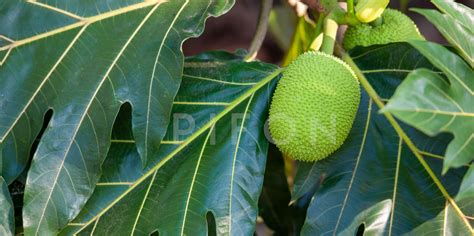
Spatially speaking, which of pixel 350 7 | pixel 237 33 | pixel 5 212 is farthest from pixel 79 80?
pixel 237 33

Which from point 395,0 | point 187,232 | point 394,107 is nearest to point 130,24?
point 187,232

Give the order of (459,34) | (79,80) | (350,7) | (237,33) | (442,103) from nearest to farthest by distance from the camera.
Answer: (442,103) → (459,34) → (79,80) → (350,7) → (237,33)

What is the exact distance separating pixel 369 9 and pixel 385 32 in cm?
9

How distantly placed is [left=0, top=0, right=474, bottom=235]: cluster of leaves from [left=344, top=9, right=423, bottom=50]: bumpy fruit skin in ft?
0.20

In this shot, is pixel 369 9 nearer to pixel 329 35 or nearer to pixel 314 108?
pixel 329 35

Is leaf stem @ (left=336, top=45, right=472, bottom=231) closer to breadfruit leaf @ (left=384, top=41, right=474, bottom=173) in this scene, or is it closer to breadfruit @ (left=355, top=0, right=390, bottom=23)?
breadfruit @ (left=355, top=0, right=390, bottom=23)

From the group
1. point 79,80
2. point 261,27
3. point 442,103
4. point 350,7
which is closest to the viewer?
point 442,103

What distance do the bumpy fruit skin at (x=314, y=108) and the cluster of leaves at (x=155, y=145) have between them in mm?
80

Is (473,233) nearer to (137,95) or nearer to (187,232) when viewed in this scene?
(187,232)

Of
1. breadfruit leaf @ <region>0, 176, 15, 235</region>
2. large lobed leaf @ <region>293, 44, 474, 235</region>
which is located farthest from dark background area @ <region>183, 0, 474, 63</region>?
breadfruit leaf @ <region>0, 176, 15, 235</region>

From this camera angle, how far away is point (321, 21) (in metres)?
1.25

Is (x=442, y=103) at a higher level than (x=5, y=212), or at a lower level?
higher

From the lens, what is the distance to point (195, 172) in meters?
1.12

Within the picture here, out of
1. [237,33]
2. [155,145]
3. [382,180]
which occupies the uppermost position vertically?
[155,145]
